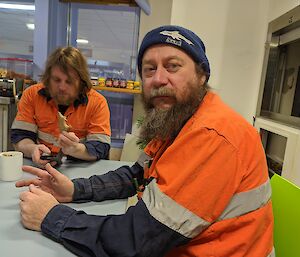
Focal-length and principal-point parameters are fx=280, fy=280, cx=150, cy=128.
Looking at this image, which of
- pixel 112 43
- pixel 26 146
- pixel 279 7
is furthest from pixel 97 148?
pixel 112 43

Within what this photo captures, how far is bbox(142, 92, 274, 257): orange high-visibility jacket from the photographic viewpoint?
2.11 feet

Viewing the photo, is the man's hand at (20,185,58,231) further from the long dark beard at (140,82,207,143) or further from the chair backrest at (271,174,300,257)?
the chair backrest at (271,174,300,257)

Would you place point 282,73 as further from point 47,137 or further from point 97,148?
point 47,137

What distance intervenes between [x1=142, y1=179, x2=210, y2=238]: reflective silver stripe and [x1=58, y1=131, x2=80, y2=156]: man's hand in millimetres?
792

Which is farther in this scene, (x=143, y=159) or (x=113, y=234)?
(x=143, y=159)

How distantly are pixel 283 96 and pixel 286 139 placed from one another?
508 millimetres

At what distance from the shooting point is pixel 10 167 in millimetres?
1110

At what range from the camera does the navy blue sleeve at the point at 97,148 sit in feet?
4.89

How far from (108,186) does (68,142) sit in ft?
1.30

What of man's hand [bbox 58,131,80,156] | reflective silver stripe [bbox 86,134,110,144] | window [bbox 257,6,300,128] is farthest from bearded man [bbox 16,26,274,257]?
window [bbox 257,6,300,128]

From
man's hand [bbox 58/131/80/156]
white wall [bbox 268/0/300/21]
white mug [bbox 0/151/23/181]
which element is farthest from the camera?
white wall [bbox 268/0/300/21]

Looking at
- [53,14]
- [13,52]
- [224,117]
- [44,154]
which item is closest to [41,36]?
[53,14]

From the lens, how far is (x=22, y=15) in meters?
3.81

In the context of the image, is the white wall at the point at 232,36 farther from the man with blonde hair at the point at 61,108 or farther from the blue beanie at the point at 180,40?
the blue beanie at the point at 180,40
